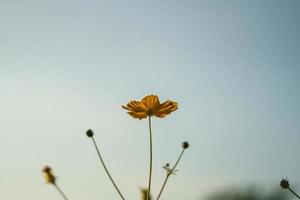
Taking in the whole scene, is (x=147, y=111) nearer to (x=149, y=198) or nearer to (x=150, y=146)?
(x=150, y=146)

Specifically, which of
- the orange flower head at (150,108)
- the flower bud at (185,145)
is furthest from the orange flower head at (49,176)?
the orange flower head at (150,108)

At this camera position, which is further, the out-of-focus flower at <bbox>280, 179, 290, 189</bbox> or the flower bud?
the flower bud

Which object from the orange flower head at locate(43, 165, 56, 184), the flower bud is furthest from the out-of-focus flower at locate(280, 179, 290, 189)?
the orange flower head at locate(43, 165, 56, 184)

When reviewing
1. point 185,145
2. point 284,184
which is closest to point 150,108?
point 185,145

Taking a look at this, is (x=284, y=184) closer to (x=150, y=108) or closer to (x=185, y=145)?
(x=185, y=145)

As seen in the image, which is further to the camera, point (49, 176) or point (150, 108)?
point (150, 108)

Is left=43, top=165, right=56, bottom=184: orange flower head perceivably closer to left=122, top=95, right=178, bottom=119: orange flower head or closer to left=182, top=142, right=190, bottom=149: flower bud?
left=182, top=142, right=190, bottom=149: flower bud

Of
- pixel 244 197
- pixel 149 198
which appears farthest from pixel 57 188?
pixel 244 197

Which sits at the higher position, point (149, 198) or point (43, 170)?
point (43, 170)
